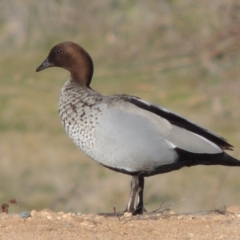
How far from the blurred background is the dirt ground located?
119 inches

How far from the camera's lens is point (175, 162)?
5.58 meters

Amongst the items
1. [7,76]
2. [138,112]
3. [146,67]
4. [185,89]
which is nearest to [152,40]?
[146,67]

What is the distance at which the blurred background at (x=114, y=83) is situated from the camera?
11.2 metres

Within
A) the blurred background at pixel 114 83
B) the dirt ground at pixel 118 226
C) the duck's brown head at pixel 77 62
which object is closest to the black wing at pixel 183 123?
the dirt ground at pixel 118 226

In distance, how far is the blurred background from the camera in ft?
36.6

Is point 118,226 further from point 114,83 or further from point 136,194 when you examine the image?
point 114,83

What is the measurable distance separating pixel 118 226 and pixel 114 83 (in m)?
11.5

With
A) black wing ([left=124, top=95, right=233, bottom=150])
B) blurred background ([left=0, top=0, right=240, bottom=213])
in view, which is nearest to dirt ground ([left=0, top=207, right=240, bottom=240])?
black wing ([left=124, top=95, right=233, bottom=150])

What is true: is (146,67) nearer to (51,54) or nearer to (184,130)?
(51,54)

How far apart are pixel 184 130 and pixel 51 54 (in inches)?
55.0

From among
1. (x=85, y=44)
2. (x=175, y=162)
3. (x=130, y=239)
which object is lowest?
(x=130, y=239)

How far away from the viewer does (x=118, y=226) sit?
5.03m

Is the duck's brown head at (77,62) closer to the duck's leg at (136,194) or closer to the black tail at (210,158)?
the duck's leg at (136,194)

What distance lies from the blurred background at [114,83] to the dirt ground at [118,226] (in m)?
3.02
